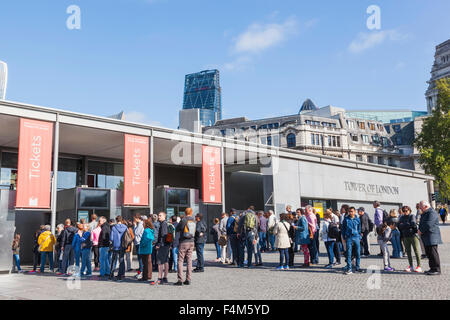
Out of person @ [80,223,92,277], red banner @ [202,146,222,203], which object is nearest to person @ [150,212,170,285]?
person @ [80,223,92,277]

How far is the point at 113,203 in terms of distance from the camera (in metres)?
19.0

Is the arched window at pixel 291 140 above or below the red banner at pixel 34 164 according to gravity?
above

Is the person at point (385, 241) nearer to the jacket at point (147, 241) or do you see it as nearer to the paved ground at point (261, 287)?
the paved ground at point (261, 287)

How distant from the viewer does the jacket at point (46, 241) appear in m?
13.2

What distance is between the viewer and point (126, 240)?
1071 centimetres

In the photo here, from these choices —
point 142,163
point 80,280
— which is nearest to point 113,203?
point 142,163

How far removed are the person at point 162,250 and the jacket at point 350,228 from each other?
179 inches

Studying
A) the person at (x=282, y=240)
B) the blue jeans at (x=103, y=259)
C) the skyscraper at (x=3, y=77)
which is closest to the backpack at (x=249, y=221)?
A: the person at (x=282, y=240)

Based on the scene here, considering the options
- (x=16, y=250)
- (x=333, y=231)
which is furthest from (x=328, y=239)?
(x=16, y=250)

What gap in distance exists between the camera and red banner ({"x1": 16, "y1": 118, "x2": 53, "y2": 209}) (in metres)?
15.2

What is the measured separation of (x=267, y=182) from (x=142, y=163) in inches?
373

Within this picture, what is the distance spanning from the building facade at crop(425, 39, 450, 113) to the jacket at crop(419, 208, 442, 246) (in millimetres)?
103592

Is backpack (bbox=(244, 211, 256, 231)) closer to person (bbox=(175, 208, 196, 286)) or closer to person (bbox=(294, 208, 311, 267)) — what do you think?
person (bbox=(294, 208, 311, 267))

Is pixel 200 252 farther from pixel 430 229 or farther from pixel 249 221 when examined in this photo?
pixel 430 229
